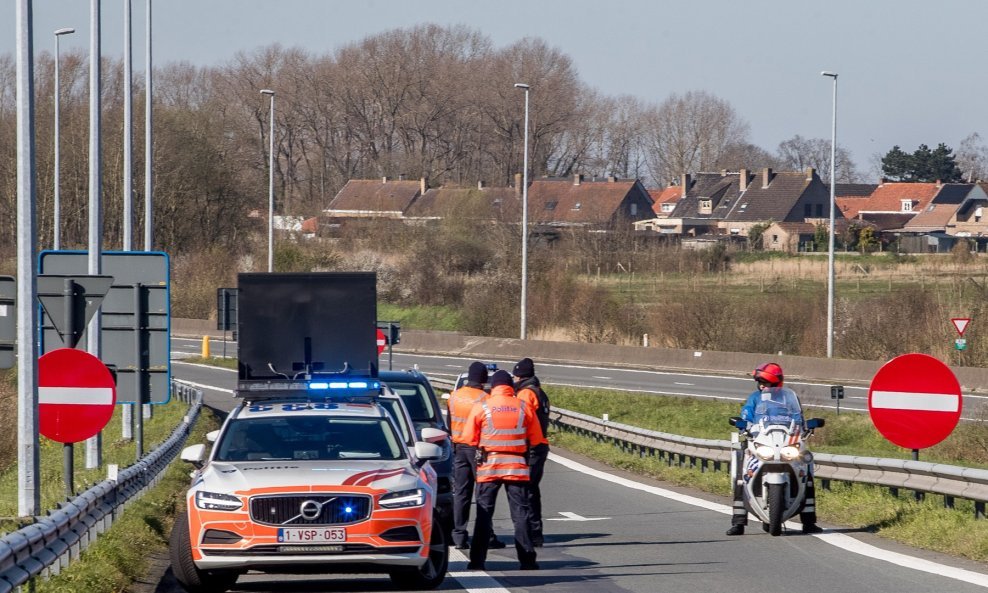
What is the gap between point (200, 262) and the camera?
230ft

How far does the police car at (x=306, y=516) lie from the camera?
31.5 feet

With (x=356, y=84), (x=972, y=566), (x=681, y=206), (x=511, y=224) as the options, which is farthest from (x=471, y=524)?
(x=681, y=206)

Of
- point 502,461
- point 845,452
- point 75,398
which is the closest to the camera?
point 502,461

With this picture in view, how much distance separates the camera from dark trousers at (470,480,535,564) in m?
11.3

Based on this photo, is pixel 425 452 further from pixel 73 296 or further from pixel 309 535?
pixel 73 296

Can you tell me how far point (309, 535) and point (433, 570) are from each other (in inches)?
44.0

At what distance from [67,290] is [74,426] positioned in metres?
1.24

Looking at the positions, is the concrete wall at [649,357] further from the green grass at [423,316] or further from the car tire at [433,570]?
the car tire at [433,570]

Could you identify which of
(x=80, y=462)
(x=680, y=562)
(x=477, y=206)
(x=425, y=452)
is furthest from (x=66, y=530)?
(x=477, y=206)

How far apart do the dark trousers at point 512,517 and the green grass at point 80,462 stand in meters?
3.59

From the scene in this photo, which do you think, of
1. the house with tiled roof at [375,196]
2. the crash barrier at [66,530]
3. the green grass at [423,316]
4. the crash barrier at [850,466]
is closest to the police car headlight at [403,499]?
the crash barrier at [66,530]

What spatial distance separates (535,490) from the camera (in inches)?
488

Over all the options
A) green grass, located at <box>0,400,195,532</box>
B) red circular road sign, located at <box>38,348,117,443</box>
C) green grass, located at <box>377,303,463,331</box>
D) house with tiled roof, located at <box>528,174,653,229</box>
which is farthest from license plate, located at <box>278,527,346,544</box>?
house with tiled roof, located at <box>528,174,653,229</box>

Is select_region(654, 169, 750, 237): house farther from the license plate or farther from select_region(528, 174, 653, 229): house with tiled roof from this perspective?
the license plate
